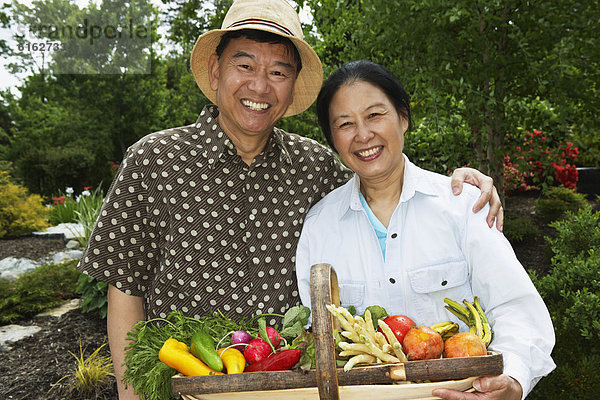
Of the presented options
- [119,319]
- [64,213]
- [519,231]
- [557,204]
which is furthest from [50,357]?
[64,213]

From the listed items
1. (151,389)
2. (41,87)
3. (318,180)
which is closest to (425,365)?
(151,389)

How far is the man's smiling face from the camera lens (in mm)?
2238

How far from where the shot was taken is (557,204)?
22.4 ft

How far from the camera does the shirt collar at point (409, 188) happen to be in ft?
6.94

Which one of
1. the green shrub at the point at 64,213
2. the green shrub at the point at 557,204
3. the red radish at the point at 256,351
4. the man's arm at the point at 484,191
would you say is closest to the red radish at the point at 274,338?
the red radish at the point at 256,351

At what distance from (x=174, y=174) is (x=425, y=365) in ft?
4.63

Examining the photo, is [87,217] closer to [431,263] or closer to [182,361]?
[182,361]

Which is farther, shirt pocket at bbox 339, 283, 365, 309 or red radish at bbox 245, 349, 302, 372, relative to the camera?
shirt pocket at bbox 339, 283, 365, 309

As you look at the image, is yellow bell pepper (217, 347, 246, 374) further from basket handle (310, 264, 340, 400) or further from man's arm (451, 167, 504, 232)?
man's arm (451, 167, 504, 232)

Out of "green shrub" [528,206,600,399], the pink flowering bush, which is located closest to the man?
"green shrub" [528,206,600,399]

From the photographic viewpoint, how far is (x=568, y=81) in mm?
4387

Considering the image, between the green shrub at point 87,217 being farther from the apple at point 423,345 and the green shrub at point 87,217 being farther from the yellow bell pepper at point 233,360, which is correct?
the apple at point 423,345

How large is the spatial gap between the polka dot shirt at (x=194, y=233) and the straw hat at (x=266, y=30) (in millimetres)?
431

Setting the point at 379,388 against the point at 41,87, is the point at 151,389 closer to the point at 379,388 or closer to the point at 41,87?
the point at 379,388
